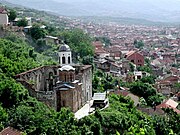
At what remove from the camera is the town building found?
20172 mm

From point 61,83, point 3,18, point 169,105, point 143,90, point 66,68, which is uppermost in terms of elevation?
point 3,18

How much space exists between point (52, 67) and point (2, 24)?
997 cm

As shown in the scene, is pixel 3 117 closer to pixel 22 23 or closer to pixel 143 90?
pixel 143 90

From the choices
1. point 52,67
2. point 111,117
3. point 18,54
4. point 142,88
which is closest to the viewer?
point 111,117

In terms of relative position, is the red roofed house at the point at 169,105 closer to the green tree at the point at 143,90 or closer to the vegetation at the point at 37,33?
the green tree at the point at 143,90

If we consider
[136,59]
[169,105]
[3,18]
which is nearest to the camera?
[169,105]

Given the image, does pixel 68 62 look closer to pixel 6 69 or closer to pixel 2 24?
pixel 6 69

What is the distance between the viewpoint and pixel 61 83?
2112 centimetres

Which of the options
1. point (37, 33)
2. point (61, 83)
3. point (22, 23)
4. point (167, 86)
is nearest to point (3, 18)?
point (22, 23)

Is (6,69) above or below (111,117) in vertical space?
above

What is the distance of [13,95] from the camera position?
1858 cm

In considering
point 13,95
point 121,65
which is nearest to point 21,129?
point 13,95

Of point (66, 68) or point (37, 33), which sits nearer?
point (66, 68)

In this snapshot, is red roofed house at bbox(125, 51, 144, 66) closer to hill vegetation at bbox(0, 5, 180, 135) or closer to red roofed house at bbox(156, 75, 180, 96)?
red roofed house at bbox(156, 75, 180, 96)
